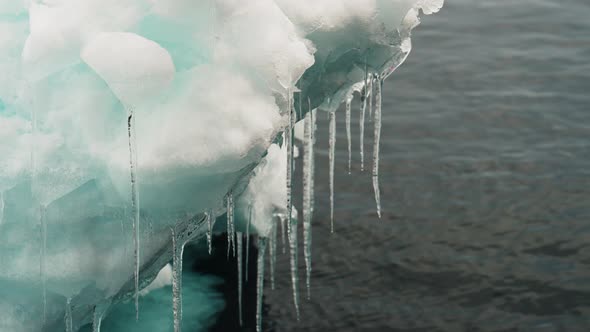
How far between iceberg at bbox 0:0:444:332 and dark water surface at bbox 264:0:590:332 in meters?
2.08

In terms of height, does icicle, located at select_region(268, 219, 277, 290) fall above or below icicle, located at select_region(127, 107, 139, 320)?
below

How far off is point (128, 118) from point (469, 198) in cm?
448

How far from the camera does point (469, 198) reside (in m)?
8.10

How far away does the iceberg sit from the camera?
175 inches

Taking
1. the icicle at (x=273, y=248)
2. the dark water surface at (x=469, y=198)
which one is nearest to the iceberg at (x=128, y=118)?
the icicle at (x=273, y=248)

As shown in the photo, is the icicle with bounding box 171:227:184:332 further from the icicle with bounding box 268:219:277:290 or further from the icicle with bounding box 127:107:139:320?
the icicle with bounding box 268:219:277:290

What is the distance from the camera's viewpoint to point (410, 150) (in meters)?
8.92

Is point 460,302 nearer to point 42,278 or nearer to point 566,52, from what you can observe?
point 42,278

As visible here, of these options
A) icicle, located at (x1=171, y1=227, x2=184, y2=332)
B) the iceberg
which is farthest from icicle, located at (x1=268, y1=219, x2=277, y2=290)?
the iceberg

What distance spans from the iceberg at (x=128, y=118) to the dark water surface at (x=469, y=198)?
2.08 metres

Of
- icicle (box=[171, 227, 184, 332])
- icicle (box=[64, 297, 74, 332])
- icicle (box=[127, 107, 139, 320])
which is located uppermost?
icicle (box=[127, 107, 139, 320])

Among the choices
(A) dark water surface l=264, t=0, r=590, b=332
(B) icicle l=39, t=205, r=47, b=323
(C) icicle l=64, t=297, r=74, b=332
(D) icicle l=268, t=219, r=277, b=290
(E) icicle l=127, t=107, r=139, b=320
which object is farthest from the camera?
(A) dark water surface l=264, t=0, r=590, b=332

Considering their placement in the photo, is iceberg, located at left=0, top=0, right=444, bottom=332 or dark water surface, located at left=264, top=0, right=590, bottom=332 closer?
iceberg, located at left=0, top=0, right=444, bottom=332

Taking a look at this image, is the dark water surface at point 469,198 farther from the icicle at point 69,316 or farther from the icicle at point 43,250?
the icicle at point 43,250
